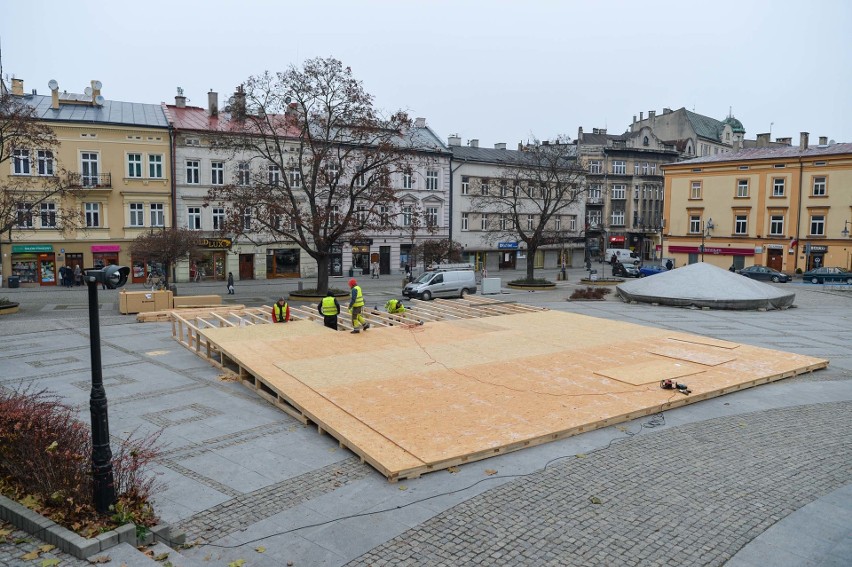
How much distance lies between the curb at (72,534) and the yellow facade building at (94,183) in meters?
35.9

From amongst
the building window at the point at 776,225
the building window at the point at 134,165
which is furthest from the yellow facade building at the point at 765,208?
the building window at the point at 134,165

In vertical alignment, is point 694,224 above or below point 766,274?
above

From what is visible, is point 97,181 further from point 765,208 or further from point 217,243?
point 765,208

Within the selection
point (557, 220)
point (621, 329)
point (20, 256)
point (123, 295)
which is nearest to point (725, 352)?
point (621, 329)

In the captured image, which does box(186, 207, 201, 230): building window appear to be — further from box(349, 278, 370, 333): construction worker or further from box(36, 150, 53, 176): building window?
box(349, 278, 370, 333): construction worker

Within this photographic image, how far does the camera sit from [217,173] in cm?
4553

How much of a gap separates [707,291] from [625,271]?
20.6 m

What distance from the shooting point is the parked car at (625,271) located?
51.6m

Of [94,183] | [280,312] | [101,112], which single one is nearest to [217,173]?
[94,183]

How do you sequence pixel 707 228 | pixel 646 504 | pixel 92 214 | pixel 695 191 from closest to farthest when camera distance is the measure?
1. pixel 646 504
2. pixel 92 214
3. pixel 707 228
4. pixel 695 191

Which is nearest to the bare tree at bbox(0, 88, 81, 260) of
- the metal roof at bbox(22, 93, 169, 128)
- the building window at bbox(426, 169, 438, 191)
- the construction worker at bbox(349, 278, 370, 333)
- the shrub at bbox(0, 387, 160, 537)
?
the metal roof at bbox(22, 93, 169, 128)

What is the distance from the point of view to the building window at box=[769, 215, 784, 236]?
5450 centimetres

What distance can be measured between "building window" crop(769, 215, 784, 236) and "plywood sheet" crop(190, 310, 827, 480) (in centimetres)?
4112

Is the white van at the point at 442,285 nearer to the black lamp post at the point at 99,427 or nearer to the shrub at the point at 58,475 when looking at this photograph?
the shrub at the point at 58,475
